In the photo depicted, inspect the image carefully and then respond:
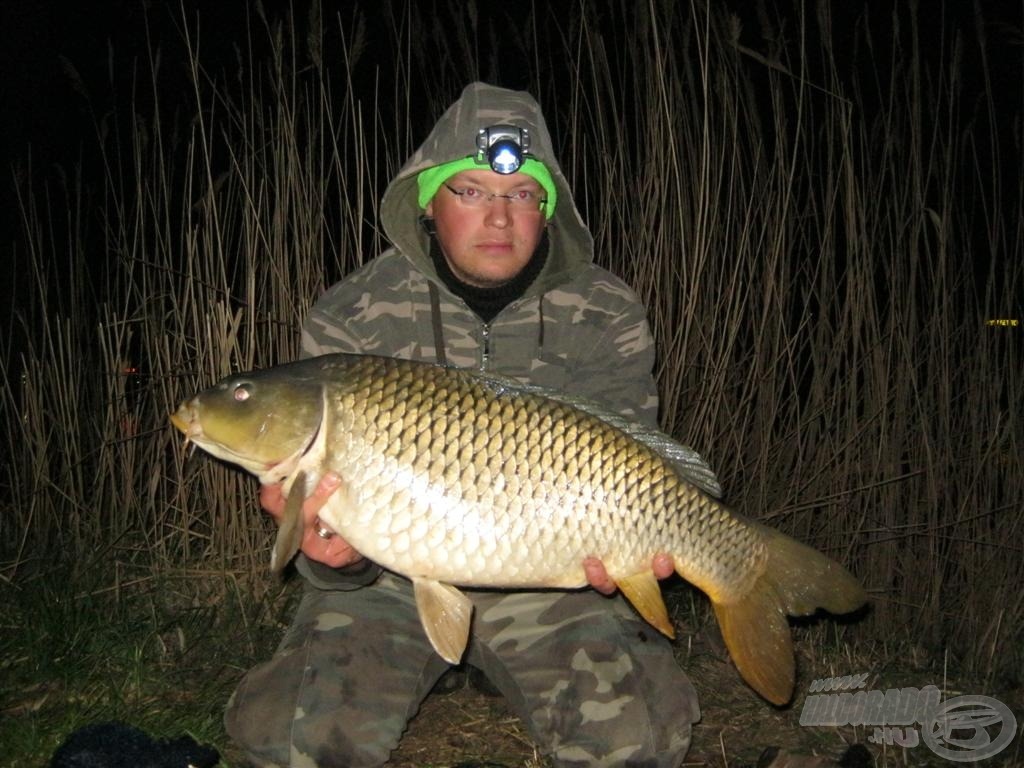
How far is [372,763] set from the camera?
1.73 metres

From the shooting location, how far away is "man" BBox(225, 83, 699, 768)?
70.1 inches

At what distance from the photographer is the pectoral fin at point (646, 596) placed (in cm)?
170

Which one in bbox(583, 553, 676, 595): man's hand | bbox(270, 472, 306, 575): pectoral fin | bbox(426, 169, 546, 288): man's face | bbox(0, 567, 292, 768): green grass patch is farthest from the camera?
bbox(426, 169, 546, 288): man's face

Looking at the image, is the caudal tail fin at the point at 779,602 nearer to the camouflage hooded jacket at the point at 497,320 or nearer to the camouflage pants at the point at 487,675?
the camouflage pants at the point at 487,675

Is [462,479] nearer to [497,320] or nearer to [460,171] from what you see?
[497,320]

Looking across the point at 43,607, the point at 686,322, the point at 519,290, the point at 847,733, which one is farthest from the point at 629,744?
the point at 43,607

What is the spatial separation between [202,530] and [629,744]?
1.57m

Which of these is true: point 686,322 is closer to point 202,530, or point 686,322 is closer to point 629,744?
point 629,744

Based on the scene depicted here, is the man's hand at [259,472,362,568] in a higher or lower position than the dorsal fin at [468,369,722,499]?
lower

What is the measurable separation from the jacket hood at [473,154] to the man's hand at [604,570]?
765 millimetres

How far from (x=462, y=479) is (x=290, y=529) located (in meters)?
0.29

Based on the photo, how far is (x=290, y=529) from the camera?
1.57 meters

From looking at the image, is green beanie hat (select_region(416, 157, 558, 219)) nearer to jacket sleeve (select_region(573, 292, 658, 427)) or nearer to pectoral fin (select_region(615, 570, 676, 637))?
jacket sleeve (select_region(573, 292, 658, 427))

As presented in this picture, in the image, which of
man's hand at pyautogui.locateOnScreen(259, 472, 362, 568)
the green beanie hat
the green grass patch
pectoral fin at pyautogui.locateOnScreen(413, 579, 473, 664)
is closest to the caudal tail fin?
pectoral fin at pyautogui.locateOnScreen(413, 579, 473, 664)
